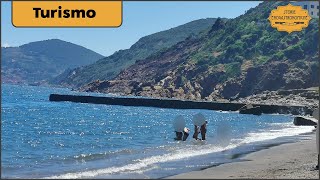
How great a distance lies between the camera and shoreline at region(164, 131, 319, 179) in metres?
17.7

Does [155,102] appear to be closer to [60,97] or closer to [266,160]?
[60,97]

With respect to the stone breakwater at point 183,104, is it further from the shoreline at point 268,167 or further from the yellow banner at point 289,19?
the yellow banner at point 289,19

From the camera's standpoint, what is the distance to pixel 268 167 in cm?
2077

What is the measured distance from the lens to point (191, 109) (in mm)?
109188

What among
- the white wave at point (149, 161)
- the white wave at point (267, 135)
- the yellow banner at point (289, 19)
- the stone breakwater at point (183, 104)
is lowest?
the white wave at point (267, 135)

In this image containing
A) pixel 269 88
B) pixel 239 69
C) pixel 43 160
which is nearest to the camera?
pixel 43 160

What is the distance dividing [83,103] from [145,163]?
4218 inches

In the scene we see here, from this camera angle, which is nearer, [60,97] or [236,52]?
[60,97]

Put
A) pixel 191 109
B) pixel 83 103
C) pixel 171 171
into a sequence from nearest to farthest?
pixel 171 171
pixel 191 109
pixel 83 103

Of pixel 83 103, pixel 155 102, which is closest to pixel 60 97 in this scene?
pixel 83 103

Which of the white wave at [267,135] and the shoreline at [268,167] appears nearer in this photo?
the shoreline at [268,167]

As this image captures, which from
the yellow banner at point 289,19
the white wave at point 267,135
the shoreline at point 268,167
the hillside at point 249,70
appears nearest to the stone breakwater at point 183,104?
the hillside at point 249,70

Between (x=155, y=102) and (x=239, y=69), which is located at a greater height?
(x=239, y=69)

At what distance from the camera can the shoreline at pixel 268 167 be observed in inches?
697
